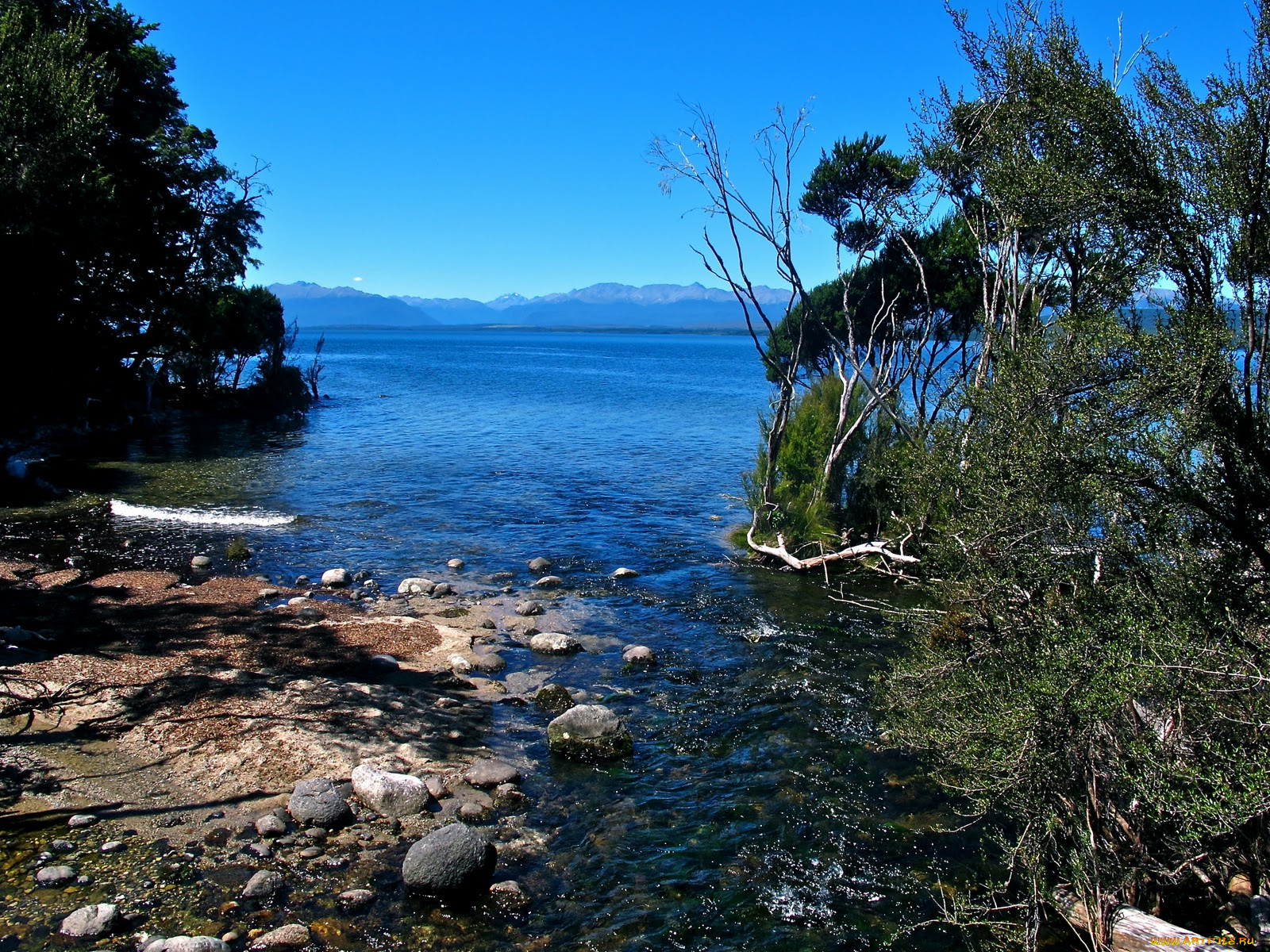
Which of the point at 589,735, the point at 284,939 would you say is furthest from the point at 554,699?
the point at 284,939

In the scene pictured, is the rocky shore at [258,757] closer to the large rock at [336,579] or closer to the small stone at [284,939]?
the small stone at [284,939]

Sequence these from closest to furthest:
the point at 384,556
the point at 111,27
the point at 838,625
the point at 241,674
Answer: the point at 241,674 → the point at 838,625 → the point at 384,556 → the point at 111,27

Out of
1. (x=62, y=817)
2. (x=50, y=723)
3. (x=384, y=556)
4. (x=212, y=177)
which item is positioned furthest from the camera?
(x=212, y=177)

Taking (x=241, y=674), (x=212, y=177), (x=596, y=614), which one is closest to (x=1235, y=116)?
(x=596, y=614)

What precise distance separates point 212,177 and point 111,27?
789 cm

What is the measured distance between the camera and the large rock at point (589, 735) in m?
12.6

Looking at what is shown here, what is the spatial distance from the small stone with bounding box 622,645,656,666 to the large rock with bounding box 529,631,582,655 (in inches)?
42.4

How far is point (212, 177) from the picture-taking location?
4203cm

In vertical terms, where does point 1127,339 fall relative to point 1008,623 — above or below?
above

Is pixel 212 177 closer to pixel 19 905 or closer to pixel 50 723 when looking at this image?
pixel 50 723

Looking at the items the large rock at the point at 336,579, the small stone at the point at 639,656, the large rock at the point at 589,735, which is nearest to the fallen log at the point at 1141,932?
the large rock at the point at 589,735

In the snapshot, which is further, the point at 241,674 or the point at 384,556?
the point at 384,556

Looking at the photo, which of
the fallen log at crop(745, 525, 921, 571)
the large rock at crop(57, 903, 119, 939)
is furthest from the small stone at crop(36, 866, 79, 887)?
the fallen log at crop(745, 525, 921, 571)

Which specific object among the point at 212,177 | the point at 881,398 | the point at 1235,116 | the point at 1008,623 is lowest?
the point at 1008,623
